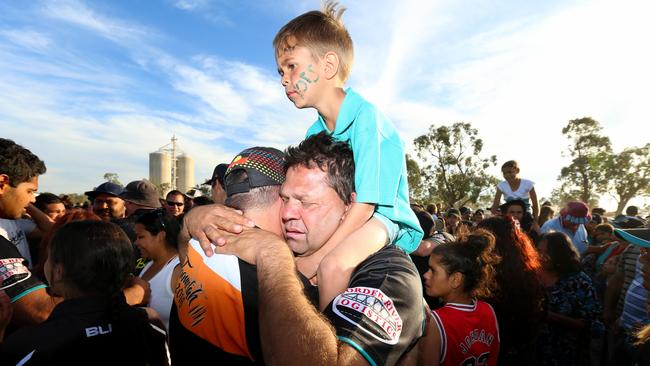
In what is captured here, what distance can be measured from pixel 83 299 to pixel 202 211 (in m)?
1.01

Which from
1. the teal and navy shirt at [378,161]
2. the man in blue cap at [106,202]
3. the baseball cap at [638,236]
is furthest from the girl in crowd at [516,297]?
the man in blue cap at [106,202]

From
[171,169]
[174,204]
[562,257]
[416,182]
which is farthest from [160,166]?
[562,257]

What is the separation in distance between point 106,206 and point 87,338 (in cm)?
448

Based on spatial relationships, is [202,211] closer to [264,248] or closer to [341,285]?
[264,248]

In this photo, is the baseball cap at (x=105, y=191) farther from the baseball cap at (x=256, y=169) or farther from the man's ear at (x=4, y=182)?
the baseball cap at (x=256, y=169)

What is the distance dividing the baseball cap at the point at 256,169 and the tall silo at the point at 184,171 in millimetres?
94226

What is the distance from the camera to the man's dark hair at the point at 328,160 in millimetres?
2049

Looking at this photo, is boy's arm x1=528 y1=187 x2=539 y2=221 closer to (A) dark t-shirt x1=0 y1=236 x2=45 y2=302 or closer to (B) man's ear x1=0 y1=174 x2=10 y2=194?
(A) dark t-shirt x1=0 y1=236 x2=45 y2=302

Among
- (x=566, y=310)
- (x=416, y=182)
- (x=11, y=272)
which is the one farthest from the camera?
(x=416, y=182)

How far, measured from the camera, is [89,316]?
2.29m

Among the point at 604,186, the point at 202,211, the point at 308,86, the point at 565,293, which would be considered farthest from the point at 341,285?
the point at 604,186

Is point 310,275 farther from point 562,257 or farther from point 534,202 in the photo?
point 534,202

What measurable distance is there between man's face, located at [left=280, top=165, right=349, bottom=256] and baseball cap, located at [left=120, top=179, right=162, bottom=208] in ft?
15.8

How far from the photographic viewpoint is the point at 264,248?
5.45 ft
